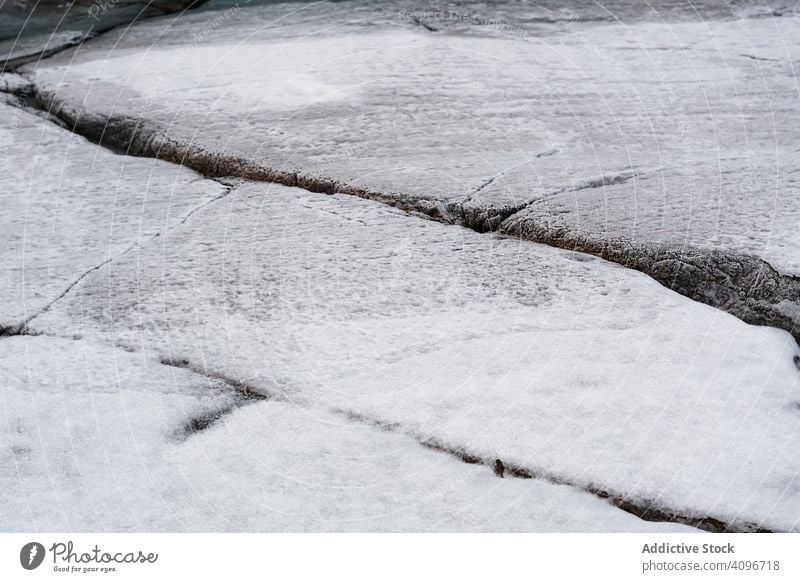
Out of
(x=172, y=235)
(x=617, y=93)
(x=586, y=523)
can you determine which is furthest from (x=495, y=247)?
(x=617, y=93)

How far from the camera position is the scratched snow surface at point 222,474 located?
1.06 metres

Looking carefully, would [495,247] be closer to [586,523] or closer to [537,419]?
[537,419]

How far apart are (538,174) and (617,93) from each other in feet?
1.81

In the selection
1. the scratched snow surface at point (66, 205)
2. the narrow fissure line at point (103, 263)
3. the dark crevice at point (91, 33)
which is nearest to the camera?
the narrow fissure line at point (103, 263)

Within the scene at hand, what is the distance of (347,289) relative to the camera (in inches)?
59.6

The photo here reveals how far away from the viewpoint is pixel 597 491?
109cm

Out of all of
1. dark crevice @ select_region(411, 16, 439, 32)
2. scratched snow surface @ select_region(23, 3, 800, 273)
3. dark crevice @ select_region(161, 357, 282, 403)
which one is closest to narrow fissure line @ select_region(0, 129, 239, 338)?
scratched snow surface @ select_region(23, 3, 800, 273)

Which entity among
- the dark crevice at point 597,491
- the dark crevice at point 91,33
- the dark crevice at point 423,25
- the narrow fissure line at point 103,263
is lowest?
the dark crevice at point 597,491

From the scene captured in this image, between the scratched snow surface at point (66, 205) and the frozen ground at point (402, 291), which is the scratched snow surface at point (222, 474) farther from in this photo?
the scratched snow surface at point (66, 205)
